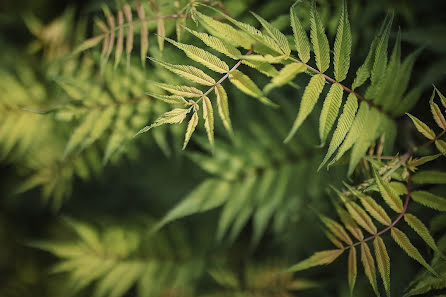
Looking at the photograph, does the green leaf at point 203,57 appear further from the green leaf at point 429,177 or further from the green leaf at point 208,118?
the green leaf at point 429,177

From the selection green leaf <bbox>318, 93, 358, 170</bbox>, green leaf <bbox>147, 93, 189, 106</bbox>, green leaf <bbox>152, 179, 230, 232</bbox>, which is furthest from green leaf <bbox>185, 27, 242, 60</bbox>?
green leaf <bbox>152, 179, 230, 232</bbox>

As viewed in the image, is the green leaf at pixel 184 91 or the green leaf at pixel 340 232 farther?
the green leaf at pixel 340 232

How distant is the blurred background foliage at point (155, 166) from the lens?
3.94 ft

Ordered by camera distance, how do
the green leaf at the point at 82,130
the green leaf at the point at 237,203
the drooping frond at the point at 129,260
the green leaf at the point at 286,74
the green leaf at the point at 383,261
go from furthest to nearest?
the drooping frond at the point at 129,260
the green leaf at the point at 237,203
the green leaf at the point at 82,130
the green leaf at the point at 383,261
the green leaf at the point at 286,74

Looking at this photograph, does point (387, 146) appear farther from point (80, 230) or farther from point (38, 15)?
point (38, 15)

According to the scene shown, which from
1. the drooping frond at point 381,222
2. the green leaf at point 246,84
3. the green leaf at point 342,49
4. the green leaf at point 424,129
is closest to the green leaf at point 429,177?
the drooping frond at point 381,222

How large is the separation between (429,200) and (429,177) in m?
0.06

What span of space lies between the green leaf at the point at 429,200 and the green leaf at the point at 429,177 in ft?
0.11

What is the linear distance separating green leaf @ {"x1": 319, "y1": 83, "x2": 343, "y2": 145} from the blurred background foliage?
0.31 metres

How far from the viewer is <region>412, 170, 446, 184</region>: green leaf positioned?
831mm

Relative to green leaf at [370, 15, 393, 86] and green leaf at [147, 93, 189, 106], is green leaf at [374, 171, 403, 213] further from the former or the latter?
green leaf at [147, 93, 189, 106]

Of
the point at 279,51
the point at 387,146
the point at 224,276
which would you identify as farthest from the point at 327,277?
the point at 279,51

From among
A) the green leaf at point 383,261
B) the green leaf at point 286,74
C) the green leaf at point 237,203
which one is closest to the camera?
the green leaf at point 286,74

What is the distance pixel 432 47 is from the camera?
3.83ft
